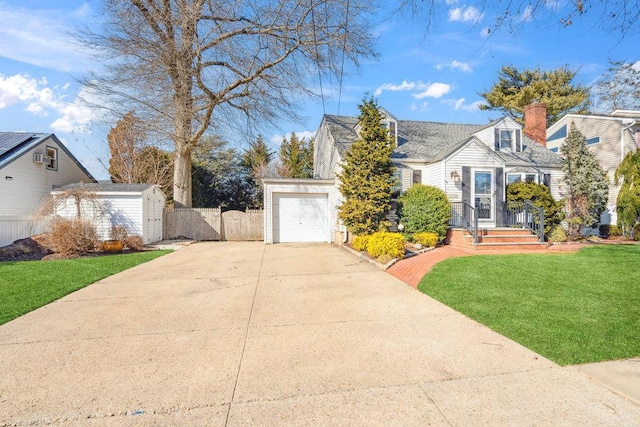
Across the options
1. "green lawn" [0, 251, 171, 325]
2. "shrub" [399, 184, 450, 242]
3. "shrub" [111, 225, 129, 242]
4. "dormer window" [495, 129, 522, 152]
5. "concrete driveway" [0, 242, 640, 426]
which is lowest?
"concrete driveway" [0, 242, 640, 426]

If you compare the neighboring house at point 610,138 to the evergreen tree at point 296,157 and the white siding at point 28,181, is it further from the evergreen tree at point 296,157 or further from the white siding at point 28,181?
the white siding at point 28,181

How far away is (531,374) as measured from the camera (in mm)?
2971

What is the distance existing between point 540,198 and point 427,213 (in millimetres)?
5156

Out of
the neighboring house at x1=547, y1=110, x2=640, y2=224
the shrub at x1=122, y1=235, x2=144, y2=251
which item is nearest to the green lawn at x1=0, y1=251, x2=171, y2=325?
the shrub at x1=122, y1=235, x2=144, y2=251

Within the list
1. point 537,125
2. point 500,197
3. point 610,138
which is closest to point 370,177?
point 500,197

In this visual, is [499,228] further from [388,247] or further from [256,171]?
[256,171]

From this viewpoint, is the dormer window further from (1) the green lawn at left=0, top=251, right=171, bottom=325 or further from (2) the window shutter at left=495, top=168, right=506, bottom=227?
(1) the green lawn at left=0, top=251, right=171, bottom=325

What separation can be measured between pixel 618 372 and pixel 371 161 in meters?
9.08

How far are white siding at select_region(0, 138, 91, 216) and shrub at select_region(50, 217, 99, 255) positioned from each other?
18.7 ft

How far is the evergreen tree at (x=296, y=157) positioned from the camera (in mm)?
28517

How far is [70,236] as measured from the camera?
10875 mm

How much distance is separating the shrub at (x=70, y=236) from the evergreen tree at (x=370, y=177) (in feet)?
29.6

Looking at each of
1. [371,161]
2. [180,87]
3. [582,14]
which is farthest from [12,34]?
[582,14]

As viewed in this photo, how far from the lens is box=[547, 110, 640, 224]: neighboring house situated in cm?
1711
